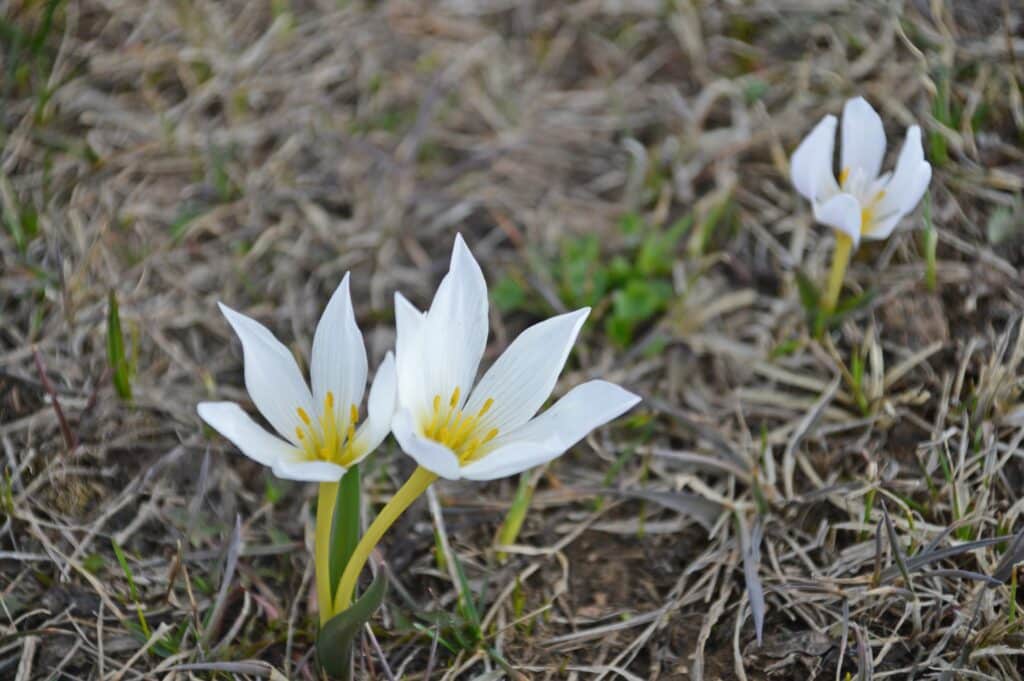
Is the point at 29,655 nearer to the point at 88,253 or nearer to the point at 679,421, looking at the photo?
the point at 88,253

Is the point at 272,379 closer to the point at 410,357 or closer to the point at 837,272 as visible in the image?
the point at 410,357

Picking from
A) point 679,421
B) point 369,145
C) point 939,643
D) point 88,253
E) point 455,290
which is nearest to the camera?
point 455,290

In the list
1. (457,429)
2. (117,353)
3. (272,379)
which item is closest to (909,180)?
(457,429)

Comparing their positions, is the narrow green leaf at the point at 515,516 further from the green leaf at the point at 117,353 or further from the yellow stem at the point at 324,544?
the green leaf at the point at 117,353

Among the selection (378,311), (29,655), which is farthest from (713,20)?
(29,655)

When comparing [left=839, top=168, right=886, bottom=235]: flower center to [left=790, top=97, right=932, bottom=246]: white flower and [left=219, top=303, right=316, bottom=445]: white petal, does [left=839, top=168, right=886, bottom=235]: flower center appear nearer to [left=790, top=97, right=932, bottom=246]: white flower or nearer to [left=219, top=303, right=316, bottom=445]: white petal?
[left=790, top=97, right=932, bottom=246]: white flower

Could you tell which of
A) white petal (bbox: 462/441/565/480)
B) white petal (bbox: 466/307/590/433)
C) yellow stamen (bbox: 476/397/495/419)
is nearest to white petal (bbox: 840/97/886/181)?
white petal (bbox: 466/307/590/433)
